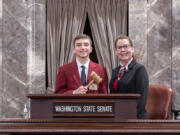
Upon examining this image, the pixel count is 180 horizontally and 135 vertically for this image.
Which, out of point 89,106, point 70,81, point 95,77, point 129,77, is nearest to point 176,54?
point 129,77

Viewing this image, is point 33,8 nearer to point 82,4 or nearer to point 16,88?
point 82,4

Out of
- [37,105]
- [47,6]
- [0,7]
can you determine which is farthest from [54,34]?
[37,105]

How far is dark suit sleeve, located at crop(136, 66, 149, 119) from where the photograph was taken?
2527mm

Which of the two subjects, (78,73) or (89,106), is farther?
(78,73)

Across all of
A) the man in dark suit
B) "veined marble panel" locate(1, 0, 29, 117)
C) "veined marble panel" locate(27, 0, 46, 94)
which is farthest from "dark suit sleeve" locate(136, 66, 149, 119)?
"veined marble panel" locate(1, 0, 29, 117)

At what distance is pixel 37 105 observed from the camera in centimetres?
220

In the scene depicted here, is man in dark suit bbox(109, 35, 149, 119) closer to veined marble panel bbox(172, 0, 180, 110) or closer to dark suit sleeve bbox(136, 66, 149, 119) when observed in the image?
dark suit sleeve bbox(136, 66, 149, 119)

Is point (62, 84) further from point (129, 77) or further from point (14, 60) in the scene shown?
point (14, 60)

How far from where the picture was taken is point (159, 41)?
553 cm

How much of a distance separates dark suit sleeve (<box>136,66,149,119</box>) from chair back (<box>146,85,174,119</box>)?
0.96 meters

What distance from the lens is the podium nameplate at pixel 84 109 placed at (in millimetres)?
2172

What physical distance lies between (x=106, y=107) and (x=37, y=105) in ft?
1.92

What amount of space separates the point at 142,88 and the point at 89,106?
702 mm

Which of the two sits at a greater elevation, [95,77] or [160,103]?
[95,77]
